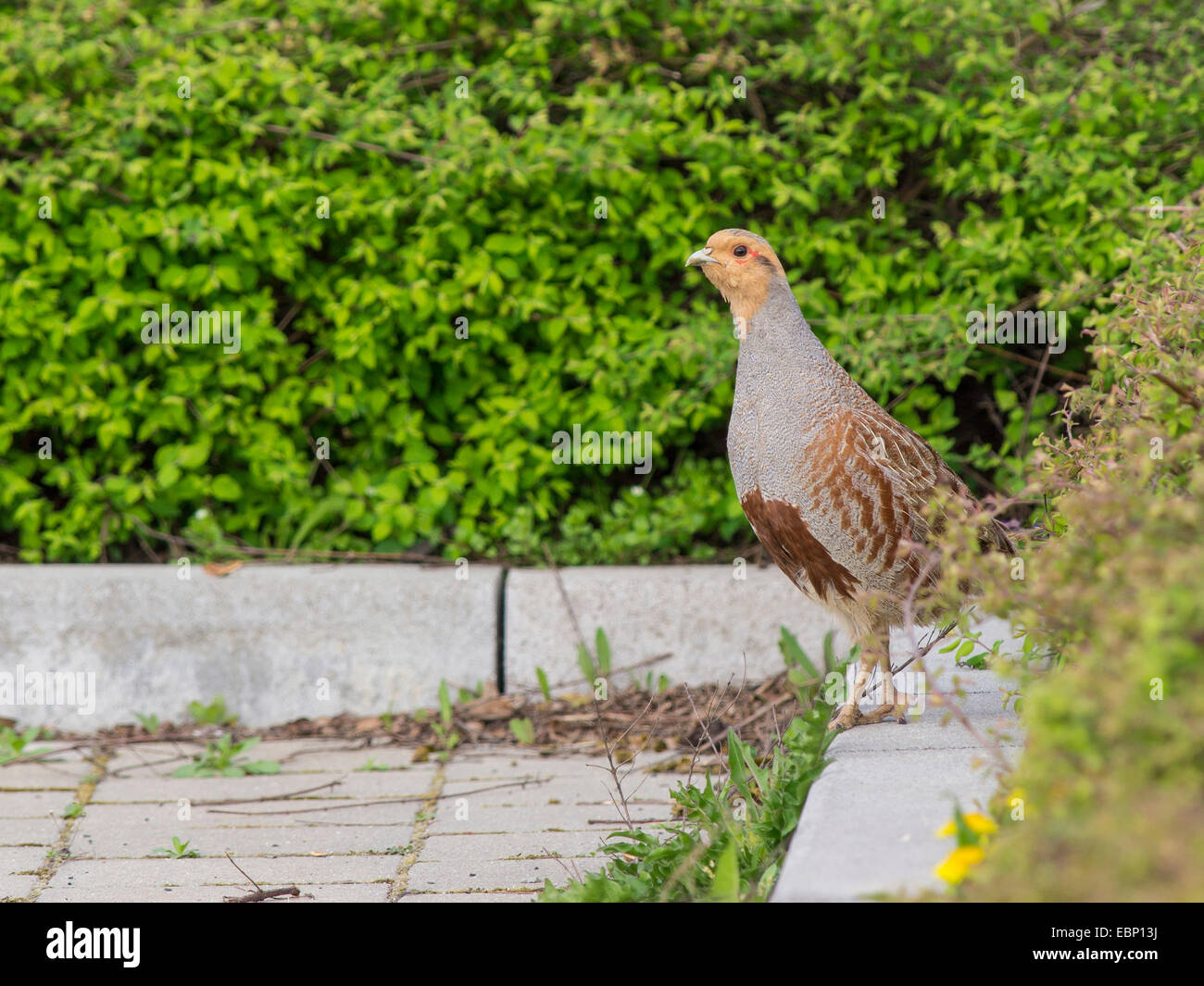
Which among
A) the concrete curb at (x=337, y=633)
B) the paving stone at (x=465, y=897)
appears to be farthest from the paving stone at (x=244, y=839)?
the concrete curb at (x=337, y=633)

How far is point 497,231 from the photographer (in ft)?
17.9

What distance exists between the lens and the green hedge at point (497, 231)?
513 centimetres

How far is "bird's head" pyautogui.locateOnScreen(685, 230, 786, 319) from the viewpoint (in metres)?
3.66

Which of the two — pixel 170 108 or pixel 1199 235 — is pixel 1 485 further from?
pixel 1199 235

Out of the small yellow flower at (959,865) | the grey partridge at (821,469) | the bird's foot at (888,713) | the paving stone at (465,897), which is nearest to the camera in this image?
the small yellow flower at (959,865)

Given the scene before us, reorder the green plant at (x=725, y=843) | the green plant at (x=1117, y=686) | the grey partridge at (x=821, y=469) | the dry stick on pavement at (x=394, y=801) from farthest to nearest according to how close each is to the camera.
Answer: the dry stick on pavement at (x=394, y=801) → the grey partridge at (x=821, y=469) → the green plant at (x=725, y=843) → the green plant at (x=1117, y=686)

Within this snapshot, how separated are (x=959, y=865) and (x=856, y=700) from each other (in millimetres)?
1569

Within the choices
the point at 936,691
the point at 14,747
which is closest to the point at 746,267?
the point at 936,691

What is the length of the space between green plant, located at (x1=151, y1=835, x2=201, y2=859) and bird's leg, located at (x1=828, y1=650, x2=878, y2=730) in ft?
6.00

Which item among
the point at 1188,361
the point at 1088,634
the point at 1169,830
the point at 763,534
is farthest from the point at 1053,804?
the point at 763,534

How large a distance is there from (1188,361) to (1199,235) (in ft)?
3.25

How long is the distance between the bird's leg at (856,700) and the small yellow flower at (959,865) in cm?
137

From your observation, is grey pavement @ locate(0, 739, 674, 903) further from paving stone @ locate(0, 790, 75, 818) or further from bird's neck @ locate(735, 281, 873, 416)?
bird's neck @ locate(735, 281, 873, 416)

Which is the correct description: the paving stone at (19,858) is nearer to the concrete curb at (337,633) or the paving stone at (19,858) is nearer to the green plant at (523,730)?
the concrete curb at (337,633)
